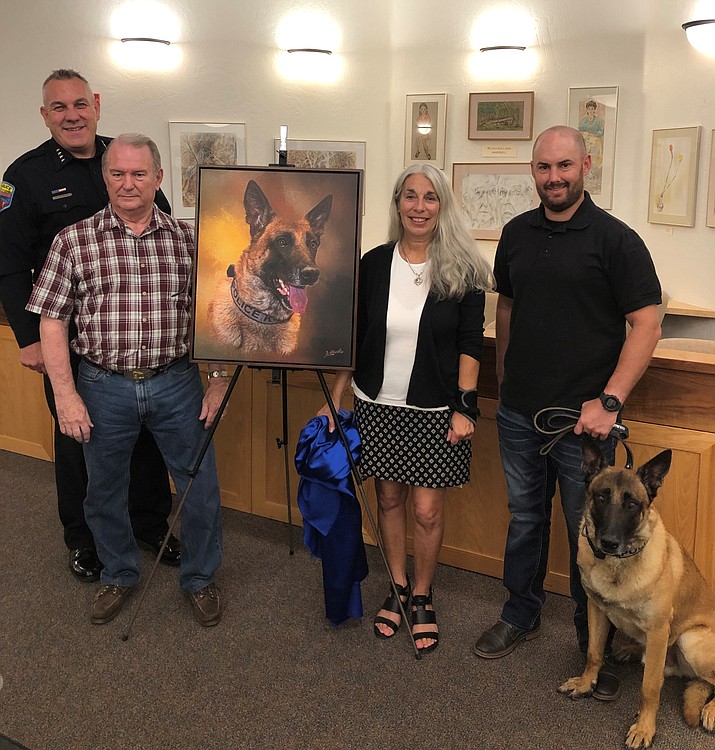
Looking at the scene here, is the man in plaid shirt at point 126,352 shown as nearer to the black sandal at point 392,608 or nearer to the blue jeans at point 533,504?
the black sandal at point 392,608

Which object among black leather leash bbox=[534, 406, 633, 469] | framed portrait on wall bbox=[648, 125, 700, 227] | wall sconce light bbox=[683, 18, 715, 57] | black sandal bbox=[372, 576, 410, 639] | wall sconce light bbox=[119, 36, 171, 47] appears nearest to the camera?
black leather leash bbox=[534, 406, 633, 469]

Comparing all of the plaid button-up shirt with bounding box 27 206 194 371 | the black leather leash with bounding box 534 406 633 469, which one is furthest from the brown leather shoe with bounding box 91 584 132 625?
the black leather leash with bounding box 534 406 633 469

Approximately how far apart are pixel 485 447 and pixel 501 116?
358cm

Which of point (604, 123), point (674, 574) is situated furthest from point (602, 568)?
point (604, 123)

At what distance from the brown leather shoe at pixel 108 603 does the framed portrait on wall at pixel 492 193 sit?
13.1ft

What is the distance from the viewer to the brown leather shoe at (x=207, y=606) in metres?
2.91

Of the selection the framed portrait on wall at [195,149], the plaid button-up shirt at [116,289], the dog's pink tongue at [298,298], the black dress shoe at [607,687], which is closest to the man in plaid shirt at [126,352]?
the plaid button-up shirt at [116,289]

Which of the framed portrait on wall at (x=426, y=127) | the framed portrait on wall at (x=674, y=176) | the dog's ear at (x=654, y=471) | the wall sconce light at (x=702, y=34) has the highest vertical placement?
the wall sconce light at (x=702, y=34)

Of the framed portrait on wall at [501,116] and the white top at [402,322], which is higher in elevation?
the framed portrait on wall at [501,116]

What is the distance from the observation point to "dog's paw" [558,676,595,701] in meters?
2.50

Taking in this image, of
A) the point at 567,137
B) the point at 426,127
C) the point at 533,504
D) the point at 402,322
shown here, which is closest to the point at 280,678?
the point at 533,504

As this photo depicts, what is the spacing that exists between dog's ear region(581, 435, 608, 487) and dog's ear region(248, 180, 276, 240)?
3.97 ft

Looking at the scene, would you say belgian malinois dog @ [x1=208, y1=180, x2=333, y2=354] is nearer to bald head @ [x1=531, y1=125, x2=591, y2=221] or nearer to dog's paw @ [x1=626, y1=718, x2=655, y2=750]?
bald head @ [x1=531, y1=125, x2=591, y2=221]

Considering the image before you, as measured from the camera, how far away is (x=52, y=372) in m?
2.70
